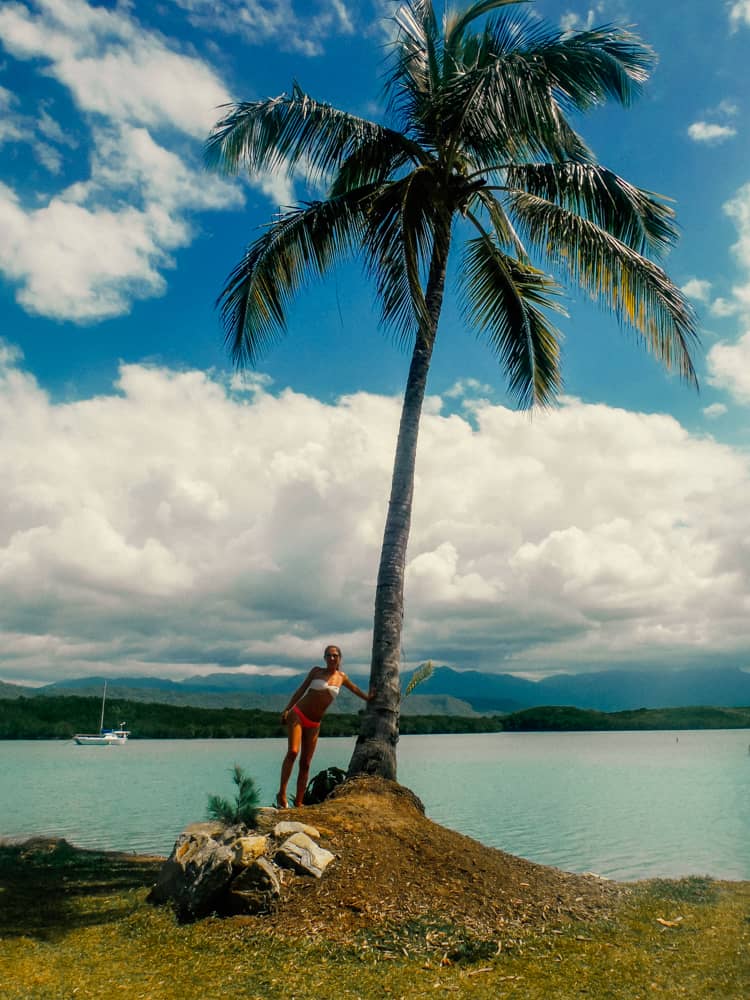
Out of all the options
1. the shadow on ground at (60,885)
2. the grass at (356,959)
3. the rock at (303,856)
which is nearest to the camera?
the grass at (356,959)

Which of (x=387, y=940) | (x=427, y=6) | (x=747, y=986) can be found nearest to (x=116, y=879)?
(x=387, y=940)

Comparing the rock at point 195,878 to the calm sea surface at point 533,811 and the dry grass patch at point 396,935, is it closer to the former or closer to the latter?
the dry grass patch at point 396,935

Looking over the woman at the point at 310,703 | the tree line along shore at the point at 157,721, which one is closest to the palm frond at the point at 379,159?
the woman at the point at 310,703

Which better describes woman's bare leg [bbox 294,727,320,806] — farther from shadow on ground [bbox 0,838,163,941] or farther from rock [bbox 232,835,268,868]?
rock [bbox 232,835,268,868]

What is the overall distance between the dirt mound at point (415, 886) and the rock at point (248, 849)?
0.51 meters

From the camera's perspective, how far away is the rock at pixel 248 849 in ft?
24.3

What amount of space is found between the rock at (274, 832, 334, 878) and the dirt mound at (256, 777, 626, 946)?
4.0 inches

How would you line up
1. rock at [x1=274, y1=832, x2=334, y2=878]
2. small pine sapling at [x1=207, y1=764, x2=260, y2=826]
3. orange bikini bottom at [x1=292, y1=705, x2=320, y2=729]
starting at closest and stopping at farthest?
rock at [x1=274, y1=832, x2=334, y2=878] → small pine sapling at [x1=207, y1=764, x2=260, y2=826] → orange bikini bottom at [x1=292, y1=705, x2=320, y2=729]

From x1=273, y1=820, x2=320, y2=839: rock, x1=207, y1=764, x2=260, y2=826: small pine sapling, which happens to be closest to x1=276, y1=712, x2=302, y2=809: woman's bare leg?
x1=207, y1=764, x2=260, y2=826: small pine sapling

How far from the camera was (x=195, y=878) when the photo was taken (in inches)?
294

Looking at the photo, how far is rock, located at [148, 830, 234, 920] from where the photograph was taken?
7.27m

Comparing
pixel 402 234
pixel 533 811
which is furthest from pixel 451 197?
pixel 533 811

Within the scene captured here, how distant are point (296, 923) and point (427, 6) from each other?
1473 centimetres

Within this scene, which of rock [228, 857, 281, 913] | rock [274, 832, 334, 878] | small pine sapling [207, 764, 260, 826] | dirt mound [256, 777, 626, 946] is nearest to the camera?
dirt mound [256, 777, 626, 946]
